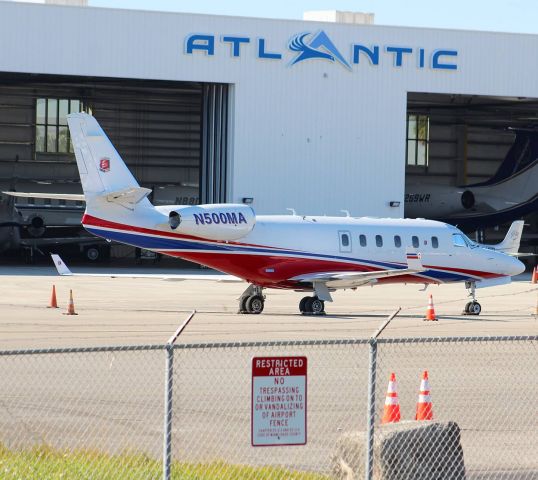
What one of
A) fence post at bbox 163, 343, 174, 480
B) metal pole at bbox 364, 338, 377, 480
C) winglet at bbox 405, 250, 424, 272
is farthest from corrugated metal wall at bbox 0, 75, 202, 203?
fence post at bbox 163, 343, 174, 480

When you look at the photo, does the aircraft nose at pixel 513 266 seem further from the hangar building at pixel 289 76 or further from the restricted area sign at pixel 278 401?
the restricted area sign at pixel 278 401

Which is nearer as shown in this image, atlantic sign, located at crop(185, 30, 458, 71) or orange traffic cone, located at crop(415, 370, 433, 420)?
orange traffic cone, located at crop(415, 370, 433, 420)

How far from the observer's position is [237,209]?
28.2m

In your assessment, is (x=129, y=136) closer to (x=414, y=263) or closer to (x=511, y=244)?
(x=511, y=244)

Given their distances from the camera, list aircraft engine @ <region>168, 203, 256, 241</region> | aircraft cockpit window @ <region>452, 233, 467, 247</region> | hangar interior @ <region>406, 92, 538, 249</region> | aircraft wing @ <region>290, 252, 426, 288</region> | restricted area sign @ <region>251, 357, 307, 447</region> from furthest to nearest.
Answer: hangar interior @ <region>406, 92, 538, 249</region>, aircraft cockpit window @ <region>452, 233, 467, 247</region>, aircraft wing @ <region>290, 252, 426, 288</region>, aircraft engine @ <region>168, 203, 256, 241</region>, restricted area sign @ <region>251, 357, 307, 447</region>

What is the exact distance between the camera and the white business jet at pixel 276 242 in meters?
27.3

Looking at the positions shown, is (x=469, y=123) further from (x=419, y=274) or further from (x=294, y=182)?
(x=419, y=274)

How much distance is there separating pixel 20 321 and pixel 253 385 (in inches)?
638

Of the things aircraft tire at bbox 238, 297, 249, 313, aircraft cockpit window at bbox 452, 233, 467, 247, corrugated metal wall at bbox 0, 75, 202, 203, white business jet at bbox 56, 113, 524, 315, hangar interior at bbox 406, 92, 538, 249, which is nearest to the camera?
white business jet at bbox 56, 113, 524, 315

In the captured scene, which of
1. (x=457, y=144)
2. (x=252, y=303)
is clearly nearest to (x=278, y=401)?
(x=252, y=303)

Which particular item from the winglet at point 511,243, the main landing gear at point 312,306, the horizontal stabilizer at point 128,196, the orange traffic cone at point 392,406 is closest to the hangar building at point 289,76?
the winglet at point 511,243

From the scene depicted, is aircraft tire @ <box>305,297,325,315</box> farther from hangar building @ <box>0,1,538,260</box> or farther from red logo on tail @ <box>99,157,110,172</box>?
hangar building @ <box>0,1,538,260</box>

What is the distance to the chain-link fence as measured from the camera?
33.6ft

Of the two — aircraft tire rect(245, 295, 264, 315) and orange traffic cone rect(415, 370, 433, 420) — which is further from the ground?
orange traffic cone rect(415, 370, 433, 420)
